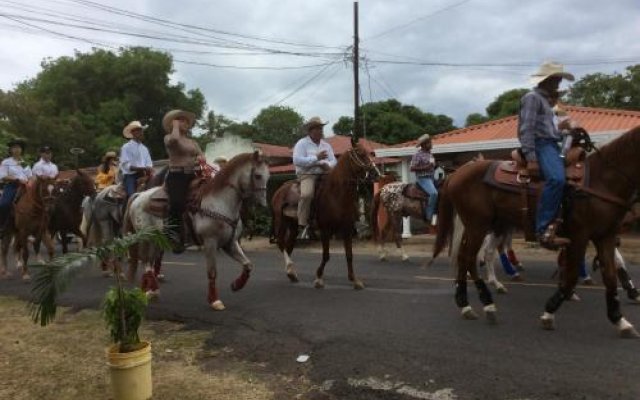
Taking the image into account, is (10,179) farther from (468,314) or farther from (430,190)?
(468,314)

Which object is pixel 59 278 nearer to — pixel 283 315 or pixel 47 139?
pixel 283 315

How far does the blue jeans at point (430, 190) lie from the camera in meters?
12.8

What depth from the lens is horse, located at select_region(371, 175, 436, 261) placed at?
518 inches

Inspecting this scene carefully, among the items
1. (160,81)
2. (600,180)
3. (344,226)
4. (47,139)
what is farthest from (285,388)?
(160,81)

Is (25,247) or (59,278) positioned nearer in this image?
(59,278)

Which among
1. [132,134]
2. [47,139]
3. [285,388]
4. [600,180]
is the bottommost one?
[285,388]

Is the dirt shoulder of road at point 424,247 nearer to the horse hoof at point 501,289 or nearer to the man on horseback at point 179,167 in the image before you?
the horse hoof at point 501,289

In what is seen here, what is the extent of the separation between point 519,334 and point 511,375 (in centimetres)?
136

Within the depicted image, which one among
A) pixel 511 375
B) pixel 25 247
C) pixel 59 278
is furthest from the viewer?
pixel 25 247

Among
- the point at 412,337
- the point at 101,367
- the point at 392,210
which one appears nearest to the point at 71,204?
the point at 392,210

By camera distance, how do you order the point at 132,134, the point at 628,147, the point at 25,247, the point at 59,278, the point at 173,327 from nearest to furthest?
the point at 59,278 < the point at 628,147 < the point at 173,327 < the point at 132,134 < the point at 25,247

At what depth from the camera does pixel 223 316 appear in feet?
24.5

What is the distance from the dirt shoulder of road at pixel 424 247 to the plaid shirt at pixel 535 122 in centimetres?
624

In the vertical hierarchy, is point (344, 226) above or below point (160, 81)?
below
